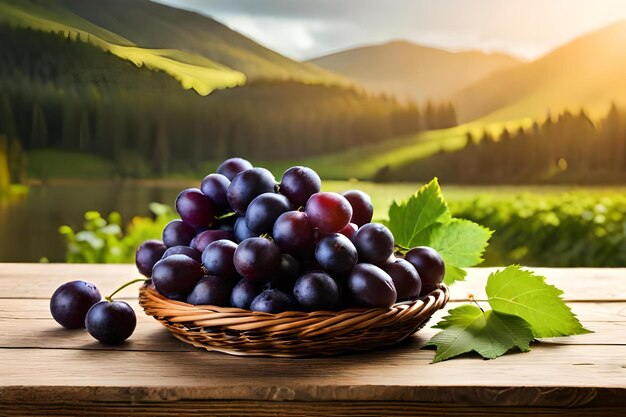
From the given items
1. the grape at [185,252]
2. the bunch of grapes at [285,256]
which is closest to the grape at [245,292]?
the bunch of grapes at [285,256]

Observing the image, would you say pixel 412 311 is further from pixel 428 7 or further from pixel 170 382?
pixel 428 7

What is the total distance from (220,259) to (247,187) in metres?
0.11

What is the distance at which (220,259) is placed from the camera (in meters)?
1.01

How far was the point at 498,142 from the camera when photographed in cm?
385

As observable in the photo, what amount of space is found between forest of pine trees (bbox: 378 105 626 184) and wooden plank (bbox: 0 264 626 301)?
2150 millimetres

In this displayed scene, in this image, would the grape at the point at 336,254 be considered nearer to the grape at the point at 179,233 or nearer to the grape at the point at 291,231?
the grape at the point at 291,231

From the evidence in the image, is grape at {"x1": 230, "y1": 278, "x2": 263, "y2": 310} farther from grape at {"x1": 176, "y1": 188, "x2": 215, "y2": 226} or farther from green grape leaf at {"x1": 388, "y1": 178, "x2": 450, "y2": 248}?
green grape leaf at {"x1": 388, "y1": 178, "x2": 450, "y2": 248}

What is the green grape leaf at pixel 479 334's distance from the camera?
1.01 metres

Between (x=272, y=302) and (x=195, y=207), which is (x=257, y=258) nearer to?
(x=272, y=302)

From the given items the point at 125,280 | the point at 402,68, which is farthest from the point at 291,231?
the point at 402,68

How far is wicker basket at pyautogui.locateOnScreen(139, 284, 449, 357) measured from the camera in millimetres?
939

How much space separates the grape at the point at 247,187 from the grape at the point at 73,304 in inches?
10.2

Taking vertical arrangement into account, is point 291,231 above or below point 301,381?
above

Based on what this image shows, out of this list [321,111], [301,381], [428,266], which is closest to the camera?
[301,381]
